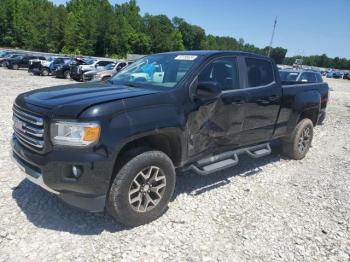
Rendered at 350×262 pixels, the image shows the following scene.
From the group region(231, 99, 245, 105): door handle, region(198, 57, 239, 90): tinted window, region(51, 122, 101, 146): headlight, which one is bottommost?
region(51, 122, 101, 146): headlight

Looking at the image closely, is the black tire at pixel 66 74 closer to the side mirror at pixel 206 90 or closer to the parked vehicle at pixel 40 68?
the parked vehicle at pixel 40 68

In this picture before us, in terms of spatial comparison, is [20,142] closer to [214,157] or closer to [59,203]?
[59,203]

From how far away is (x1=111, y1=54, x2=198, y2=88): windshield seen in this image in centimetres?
425

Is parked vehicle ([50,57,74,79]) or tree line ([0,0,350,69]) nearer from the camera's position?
parked vehicle ([50,57,74,79])

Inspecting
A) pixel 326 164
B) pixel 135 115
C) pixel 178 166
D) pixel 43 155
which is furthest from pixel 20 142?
pixel 326 164

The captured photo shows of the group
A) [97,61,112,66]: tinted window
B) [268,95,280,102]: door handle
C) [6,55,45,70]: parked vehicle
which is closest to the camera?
[268,95,280,102]: door handle

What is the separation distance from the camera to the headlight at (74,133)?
124 inches

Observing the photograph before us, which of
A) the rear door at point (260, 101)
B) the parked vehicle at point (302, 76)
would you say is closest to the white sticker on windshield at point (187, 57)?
the rear door at point (260, 101)

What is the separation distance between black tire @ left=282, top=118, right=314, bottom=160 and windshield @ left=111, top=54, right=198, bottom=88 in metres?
2.86

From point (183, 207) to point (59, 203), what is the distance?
153 cm

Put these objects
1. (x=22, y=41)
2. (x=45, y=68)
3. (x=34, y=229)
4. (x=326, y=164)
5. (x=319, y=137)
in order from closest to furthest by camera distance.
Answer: (x=34, y=229) < (x=326, y=164) < (x=319, y=137) < (x=45, y=68) < (x=22, y=41)

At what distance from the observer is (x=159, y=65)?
4.66m

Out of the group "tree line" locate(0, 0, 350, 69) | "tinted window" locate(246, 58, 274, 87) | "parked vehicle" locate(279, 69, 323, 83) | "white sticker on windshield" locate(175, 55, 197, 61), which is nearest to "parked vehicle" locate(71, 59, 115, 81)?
"parked vehicle" locate(279, 69, 323, 83)

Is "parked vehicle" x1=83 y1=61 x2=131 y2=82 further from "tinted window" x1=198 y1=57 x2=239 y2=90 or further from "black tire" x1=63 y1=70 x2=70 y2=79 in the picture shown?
"tinted window" x1=198 y1=57 x2=239 y2=90
